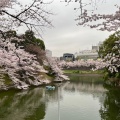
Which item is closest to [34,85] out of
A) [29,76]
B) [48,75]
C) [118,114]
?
[29,76]

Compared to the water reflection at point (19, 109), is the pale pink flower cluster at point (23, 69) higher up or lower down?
higher up

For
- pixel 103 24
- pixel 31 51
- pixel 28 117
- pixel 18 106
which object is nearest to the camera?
pixel 103 24

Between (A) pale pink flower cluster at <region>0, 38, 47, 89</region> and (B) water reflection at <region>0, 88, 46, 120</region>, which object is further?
(A) pale pink flower cluster at <region>0, 38, 47, 89</region>

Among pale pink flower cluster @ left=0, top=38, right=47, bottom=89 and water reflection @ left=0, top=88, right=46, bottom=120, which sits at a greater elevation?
pale pink flower cluster @ left=0, top=38, right=47, bottom=89

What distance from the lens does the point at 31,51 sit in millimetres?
29750

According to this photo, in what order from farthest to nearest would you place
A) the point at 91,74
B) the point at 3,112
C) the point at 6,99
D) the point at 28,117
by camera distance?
the point at 91,74 → the point at 6,99 → the point at 3,112 → the point at 28,117

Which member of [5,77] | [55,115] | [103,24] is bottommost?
[55,115]

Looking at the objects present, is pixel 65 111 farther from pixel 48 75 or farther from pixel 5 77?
pixel 48 75

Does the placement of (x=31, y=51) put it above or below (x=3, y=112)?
above

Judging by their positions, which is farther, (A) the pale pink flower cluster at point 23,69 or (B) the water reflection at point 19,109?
(A) the pale pink flower cluster at point 23,69

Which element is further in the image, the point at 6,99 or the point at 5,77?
the point at 5,77

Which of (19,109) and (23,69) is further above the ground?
(23,69)

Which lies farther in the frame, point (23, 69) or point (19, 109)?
point (23, 69)

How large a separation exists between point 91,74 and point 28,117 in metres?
45.8
